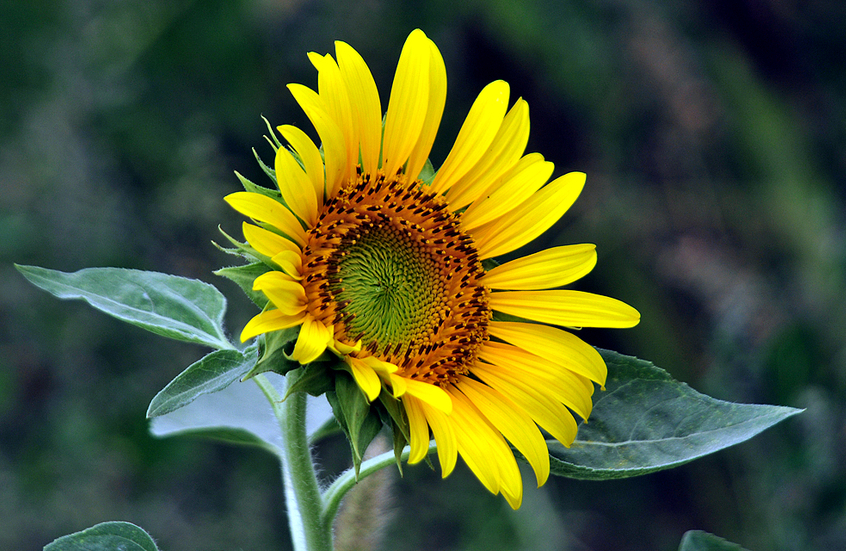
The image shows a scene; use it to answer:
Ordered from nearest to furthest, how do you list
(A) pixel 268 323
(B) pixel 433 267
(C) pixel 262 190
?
(A) pixel 268 323, (C) pixel 262 190, (B) pixel 433 267

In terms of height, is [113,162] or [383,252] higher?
[383,252]

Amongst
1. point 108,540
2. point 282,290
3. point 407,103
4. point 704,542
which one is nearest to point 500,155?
point 407,103

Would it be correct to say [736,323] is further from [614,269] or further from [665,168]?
[665,168]

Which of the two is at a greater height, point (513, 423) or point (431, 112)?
point (431, 112)

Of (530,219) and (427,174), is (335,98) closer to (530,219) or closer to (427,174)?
(427,174)

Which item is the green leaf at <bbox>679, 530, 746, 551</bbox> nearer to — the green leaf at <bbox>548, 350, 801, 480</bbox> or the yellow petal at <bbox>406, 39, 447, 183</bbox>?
the green leaf at <bbox>548, 350, 801, 480</bbox>

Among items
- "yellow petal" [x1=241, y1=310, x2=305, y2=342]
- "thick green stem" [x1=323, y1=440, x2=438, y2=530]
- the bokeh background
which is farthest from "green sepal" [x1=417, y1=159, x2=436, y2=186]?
the bokeh background

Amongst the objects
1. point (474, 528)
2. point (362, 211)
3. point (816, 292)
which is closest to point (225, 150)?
point (474, 528)
